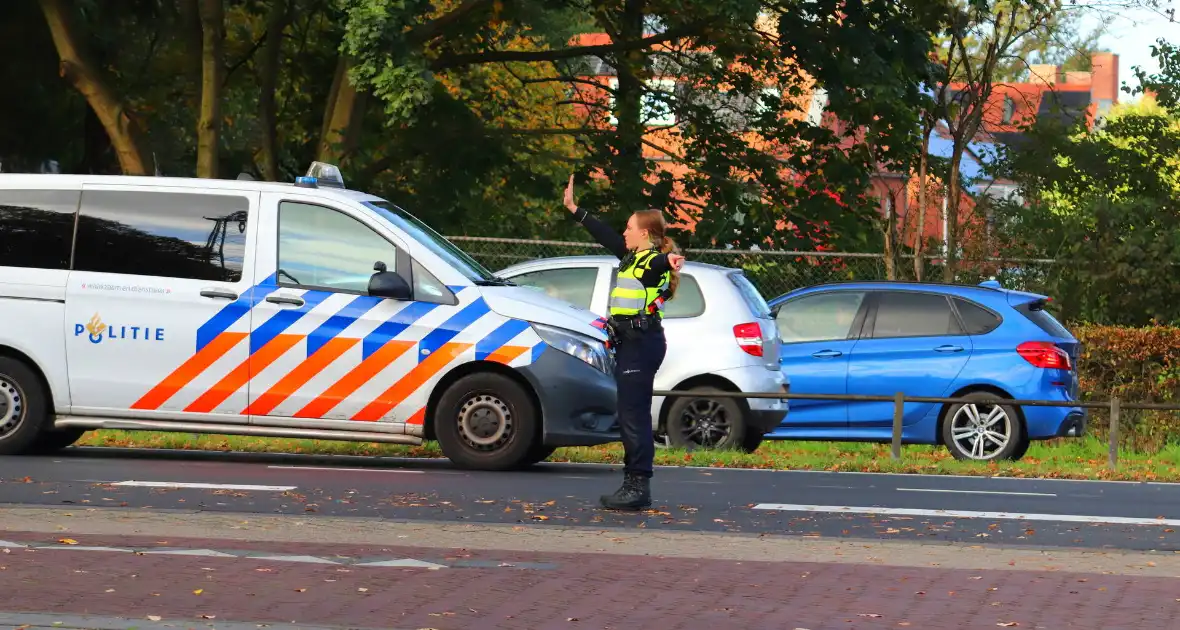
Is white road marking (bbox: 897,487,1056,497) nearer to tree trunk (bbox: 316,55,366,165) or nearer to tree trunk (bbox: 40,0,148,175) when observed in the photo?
tree trunk (bbox: 316,55,366,165)

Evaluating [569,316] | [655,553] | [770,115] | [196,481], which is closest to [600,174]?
[770,115]

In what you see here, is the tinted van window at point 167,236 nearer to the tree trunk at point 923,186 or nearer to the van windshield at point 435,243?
the van windshield at point 435,243

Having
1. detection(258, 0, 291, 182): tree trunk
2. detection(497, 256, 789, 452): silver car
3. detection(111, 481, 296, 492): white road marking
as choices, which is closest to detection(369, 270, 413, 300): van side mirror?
detection(111, 481, 296, 492): white road marking

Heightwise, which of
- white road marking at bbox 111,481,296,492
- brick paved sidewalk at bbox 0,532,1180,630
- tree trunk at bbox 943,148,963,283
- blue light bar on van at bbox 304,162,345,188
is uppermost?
tree trunk at bbox 943,148,963,283

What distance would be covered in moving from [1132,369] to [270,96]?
1025 cm

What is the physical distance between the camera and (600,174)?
22625 mm

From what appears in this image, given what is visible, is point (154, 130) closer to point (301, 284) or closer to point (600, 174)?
point (600, 174)

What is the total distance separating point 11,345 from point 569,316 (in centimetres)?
364

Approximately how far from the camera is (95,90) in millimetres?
20781

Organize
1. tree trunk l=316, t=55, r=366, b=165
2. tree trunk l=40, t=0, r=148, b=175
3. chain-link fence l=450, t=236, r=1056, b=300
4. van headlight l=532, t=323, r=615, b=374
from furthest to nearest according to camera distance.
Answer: tree trunk l=316, t=55, r=366, b=165
tree trunk l=40, t=0, r=148, b=175
chain-link fence l=450, t=236, r=1056, b=300
van headlight l=532, t=323, r=615, b=374

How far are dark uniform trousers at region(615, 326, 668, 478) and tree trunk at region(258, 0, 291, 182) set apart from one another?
41.2 ft

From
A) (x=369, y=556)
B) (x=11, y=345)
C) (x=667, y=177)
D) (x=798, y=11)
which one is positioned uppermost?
(x=798, y=11)

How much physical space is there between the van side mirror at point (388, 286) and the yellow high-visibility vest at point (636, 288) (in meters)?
2.63

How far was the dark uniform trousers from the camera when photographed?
399 inches
